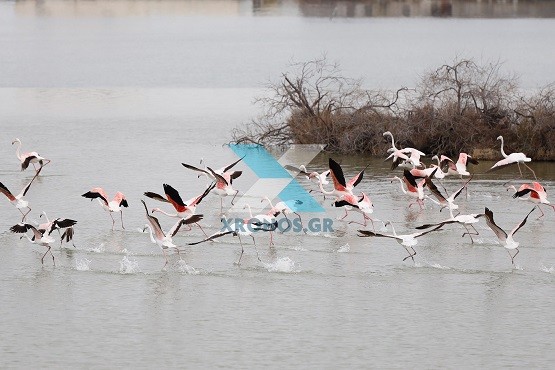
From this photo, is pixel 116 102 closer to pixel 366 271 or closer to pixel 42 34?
pixel 366 271

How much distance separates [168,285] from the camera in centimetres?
1352

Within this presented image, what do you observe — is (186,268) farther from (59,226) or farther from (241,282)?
(59,226)

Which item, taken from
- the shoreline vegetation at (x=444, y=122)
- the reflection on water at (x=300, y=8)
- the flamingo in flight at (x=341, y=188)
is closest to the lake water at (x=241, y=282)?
the flamingo in flight at (x=341, y=188)

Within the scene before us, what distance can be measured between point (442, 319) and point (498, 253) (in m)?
2.66

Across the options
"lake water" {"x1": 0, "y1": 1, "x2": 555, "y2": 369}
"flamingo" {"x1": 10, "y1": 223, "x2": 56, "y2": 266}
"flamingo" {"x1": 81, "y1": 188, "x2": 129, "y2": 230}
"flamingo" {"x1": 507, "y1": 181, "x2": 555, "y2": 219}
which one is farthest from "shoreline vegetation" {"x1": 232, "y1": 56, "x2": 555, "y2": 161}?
"flamingo" {"x1": 10, "y1": 223, "x2": 56, "y2": 266}

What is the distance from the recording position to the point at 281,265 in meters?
14.2

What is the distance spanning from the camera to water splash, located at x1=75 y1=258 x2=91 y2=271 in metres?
14.1

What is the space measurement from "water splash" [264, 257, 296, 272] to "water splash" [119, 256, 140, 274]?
1539mm

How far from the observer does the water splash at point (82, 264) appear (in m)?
14.1

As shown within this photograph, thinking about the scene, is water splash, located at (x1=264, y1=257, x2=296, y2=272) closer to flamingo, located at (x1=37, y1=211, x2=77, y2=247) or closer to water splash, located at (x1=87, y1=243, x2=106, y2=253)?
water splash, located at (x1=87, y1=243, x2=106, y2=253)

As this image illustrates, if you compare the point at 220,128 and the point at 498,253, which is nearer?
the point at 498,253

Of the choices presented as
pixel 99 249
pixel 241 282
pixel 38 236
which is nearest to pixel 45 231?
pixel 38 236

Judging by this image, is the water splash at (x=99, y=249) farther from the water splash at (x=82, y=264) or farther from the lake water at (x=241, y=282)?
the water splash at (x=82, y=264)

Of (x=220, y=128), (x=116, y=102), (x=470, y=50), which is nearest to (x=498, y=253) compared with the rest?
(x=220, y=128)
